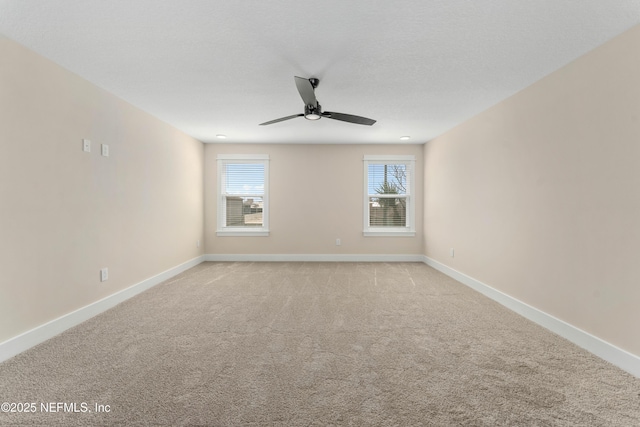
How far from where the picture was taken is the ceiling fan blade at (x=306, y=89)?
90.3 inches

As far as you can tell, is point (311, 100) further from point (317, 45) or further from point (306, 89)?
point (317, 45)

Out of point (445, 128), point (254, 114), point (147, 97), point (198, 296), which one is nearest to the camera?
point (147, 97)

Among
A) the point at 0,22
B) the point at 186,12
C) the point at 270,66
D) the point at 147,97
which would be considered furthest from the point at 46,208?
the point at 270,66

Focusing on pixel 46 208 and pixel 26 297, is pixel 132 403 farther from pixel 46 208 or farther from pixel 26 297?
pixel 46 208

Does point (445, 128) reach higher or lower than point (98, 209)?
higher

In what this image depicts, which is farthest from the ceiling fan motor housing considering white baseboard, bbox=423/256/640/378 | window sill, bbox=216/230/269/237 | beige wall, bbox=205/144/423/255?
window sill, bbox=216/230/269/237

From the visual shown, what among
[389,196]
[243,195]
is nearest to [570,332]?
→ [389,196]

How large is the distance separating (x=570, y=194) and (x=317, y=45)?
2.49 meters

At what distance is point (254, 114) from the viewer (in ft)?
12.3

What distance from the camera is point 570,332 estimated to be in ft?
7.68

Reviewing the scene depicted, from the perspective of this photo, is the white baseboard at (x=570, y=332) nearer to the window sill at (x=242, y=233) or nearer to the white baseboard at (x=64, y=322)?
the window sill at (x=242, y=233)

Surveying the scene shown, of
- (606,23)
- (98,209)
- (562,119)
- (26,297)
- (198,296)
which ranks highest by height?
(606,23)

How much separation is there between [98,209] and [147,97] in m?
1.39

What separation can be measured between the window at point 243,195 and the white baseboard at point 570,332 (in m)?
4.01
